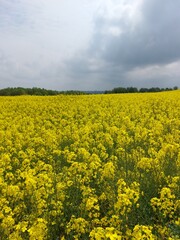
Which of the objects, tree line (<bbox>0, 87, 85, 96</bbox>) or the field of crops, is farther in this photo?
tree line (<bbox>0, 87, 85, 96</bbox>)

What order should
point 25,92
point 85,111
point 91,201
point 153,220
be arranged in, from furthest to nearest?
point 25,92
point 85,111
point 153,220
point 91,201

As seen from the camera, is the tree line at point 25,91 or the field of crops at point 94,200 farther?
the tree line at point 25,91

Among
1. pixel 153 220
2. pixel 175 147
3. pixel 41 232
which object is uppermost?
pixel 175 147

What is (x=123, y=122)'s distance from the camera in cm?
1409

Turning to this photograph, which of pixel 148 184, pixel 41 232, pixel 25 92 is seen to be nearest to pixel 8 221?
pixel 41 232

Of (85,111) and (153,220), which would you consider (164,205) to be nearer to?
(153,220)

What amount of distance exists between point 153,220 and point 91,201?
1204mm

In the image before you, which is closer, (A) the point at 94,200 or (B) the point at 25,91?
(A) the point at 94,200

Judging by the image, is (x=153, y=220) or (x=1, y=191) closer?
(x=153, y=220)

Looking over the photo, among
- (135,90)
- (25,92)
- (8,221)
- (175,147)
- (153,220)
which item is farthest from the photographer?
(135,90)

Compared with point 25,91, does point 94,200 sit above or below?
below

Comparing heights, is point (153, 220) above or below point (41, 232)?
below

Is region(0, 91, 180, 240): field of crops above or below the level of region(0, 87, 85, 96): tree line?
below

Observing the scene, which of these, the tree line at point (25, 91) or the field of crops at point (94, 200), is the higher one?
the tree line at point (25, 91)
